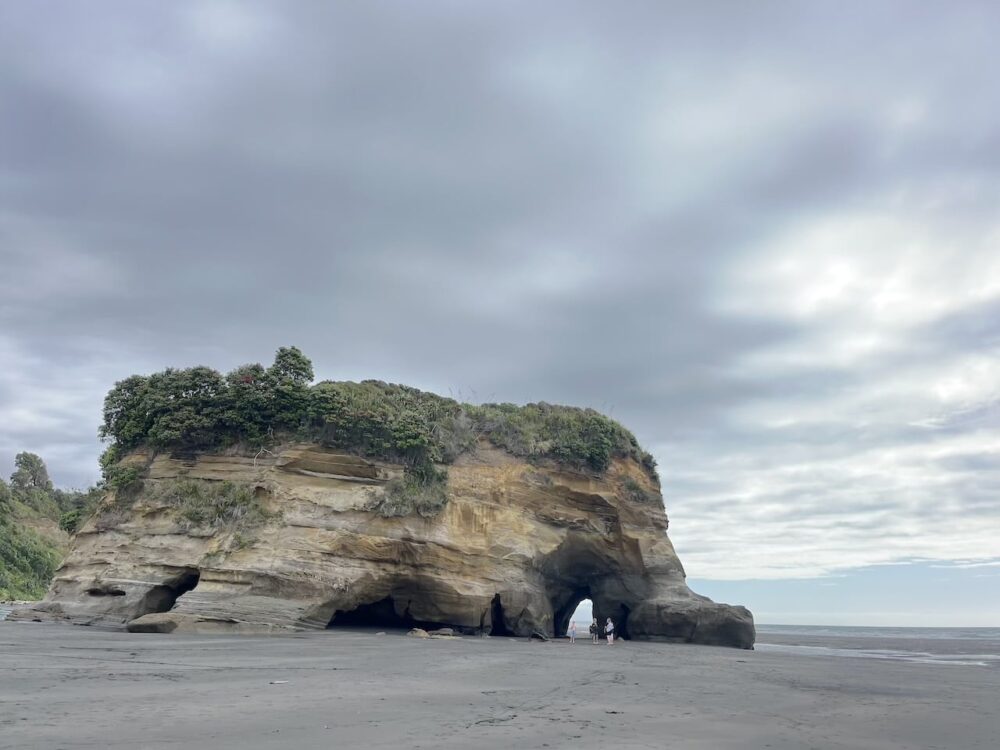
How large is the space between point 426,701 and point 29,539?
51.8 meters

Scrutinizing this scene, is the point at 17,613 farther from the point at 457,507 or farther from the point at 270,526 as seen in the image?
the point at 457,507

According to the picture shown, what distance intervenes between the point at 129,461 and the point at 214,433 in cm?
343

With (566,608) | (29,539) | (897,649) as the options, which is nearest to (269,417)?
(566,608)

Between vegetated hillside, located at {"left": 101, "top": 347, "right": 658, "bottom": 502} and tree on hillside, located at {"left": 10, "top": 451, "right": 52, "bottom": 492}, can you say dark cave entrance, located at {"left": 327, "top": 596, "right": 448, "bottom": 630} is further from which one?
tree on hillside, located at {"left": 10, "top": 451, "right": 52, "bottom": 492}

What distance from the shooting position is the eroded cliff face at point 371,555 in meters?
22.1

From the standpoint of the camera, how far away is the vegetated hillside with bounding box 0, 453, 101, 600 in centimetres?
4681

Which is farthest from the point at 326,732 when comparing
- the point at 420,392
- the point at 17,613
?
the point at 420,392

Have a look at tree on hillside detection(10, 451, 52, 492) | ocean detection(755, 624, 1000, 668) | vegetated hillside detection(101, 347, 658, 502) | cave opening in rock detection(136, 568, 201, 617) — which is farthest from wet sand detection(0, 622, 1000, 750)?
tree on hillside detection(10, 451, 52, 492)

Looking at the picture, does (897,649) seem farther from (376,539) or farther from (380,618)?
(376,539)

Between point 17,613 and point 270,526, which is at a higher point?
point 270,526

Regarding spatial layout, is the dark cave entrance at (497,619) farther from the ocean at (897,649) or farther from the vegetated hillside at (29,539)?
the vegetated hillside at (29,539)

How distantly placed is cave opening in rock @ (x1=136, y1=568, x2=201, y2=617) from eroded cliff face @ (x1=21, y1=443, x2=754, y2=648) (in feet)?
0.16

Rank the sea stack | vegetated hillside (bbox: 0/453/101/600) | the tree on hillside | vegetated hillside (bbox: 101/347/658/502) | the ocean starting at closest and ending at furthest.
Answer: the sea stack, vegetated hillside (bbox: 101/347/658/502), the ocean, vegetated hillside (bbox: 0/453/101/600), the tree on hillside

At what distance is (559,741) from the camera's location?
796 centimetres
